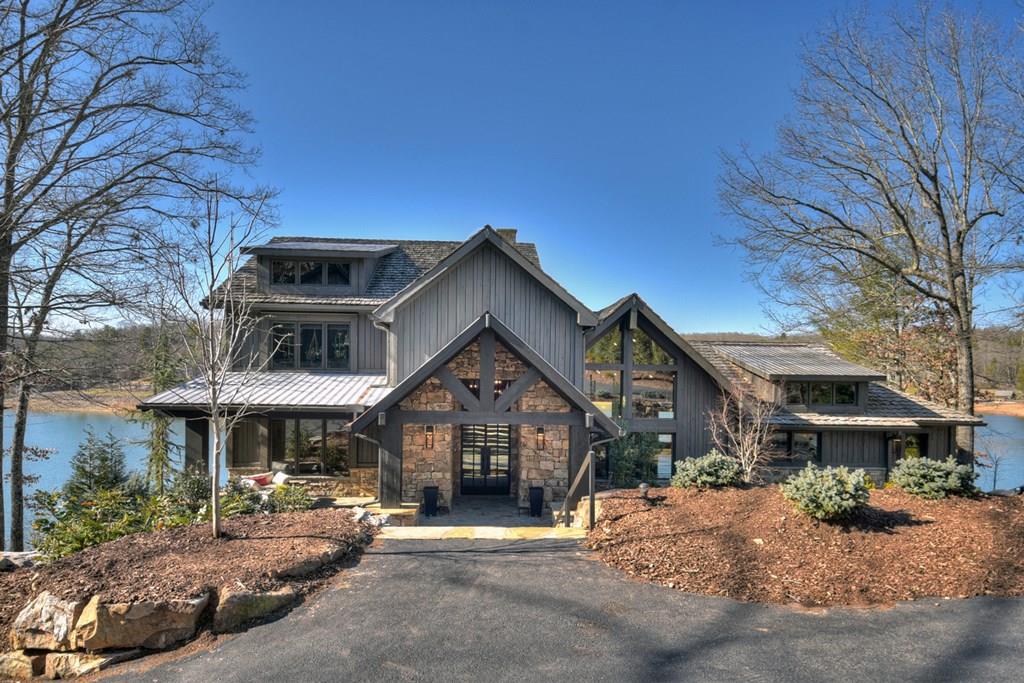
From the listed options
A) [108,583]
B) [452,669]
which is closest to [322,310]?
[108,583]

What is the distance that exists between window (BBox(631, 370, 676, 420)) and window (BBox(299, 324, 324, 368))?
965 centimetres

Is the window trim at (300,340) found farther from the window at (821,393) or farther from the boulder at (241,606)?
the window at (821,393)

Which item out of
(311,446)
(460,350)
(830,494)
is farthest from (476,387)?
(830,494)

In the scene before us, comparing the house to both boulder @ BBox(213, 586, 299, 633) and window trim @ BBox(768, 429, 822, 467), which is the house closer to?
window trim @ BBox(768, 429, 822, 467)

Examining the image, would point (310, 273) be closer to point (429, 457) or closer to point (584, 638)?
point (429, 457)

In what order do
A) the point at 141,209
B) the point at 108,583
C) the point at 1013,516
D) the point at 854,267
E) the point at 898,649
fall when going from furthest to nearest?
1. the point at 854,267
2. the point at 141,209
3. the point at 1013,516
4. the point at 108,583
5. the point at 898,649

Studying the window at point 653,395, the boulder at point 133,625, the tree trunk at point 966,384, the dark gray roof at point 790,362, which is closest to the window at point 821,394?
the dark gray roof at point 790,362

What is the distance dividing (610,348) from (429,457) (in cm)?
858

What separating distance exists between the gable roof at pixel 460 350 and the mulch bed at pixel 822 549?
7.50 ft

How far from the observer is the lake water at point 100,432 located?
57.4 feet

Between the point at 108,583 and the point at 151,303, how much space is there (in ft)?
21.4

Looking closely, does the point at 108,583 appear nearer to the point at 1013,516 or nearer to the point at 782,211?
the point at 1013,516

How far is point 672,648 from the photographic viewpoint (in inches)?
189

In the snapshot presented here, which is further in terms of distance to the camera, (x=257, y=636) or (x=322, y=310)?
(x=322, y=310)
